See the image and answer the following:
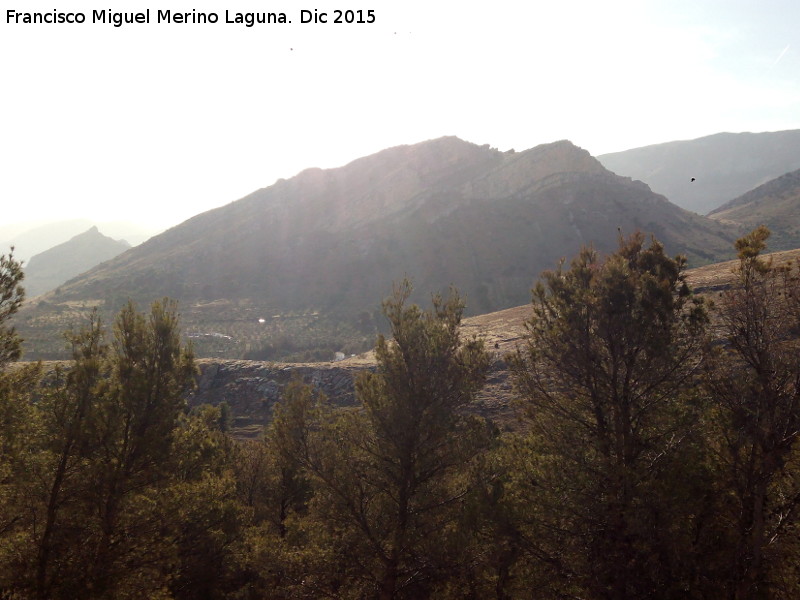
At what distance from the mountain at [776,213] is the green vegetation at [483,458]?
11319 cm

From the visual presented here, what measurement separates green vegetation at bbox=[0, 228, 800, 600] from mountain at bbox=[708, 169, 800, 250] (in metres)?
113

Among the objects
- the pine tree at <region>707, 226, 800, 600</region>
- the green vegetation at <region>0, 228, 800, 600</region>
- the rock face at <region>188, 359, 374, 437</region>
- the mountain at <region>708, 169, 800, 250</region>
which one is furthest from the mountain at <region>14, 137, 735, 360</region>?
the pine tree at <region>707, 226, 800, 600</region>

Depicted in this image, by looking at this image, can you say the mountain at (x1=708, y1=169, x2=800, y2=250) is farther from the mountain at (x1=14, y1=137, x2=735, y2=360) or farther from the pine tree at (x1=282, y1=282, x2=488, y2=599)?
the pine tree at (x1=282, y1=282, x2=488, y2=599)

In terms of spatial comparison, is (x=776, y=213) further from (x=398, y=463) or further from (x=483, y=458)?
(x=398, y=463)

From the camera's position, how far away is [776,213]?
125312mm

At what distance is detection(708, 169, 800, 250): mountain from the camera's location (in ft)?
352

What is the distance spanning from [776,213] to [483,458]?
497ft

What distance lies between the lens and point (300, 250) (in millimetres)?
138625

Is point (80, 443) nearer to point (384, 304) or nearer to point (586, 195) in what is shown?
point (384, 304)

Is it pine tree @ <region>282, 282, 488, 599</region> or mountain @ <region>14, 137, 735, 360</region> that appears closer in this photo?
pine tree @ <region>282, 282, 488, 599</region>

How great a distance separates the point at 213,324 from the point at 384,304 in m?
98.7

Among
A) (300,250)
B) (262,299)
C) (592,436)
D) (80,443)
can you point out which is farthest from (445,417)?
(300,250)

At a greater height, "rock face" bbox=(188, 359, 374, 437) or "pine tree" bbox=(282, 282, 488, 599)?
"pine tree" bbox=(282, 282, 488, 599)

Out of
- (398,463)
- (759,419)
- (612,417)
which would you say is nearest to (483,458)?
(398,463)
